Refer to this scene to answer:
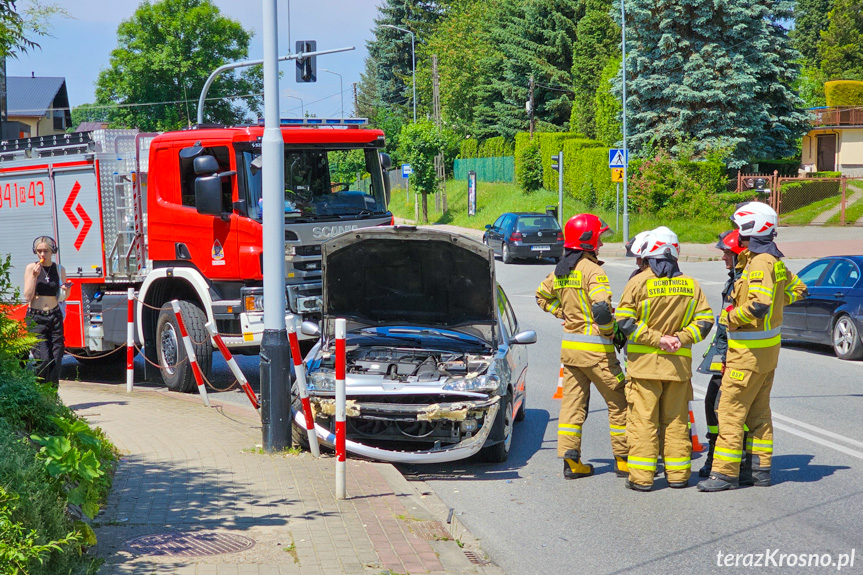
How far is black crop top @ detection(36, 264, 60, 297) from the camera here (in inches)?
370

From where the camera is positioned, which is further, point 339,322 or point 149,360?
point 149,360

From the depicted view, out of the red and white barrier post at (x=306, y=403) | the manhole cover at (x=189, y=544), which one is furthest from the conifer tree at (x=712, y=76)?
the manhole cover at (x=189, y=544)

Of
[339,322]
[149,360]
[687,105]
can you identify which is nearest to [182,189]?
[149,360]

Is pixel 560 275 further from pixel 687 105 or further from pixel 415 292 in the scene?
pixel 687 105

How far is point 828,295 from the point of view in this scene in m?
12.8

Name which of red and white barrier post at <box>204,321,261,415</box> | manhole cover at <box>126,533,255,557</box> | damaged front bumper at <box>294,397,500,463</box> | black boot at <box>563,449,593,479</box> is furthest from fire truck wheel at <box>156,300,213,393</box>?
manhole cover at <box>126,533,255,557</box>

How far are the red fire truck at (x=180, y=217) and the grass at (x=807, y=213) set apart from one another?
2848 cm

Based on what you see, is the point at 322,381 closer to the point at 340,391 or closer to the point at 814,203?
the point at 340,391

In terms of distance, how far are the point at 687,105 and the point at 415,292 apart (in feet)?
107

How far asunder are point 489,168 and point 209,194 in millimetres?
48323

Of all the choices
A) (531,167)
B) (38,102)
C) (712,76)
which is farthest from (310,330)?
(38,102)

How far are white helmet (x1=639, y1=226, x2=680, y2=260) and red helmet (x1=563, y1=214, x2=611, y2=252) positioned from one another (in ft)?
1.57

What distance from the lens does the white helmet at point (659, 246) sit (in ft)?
21.3

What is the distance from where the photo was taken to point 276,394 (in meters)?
7.34
